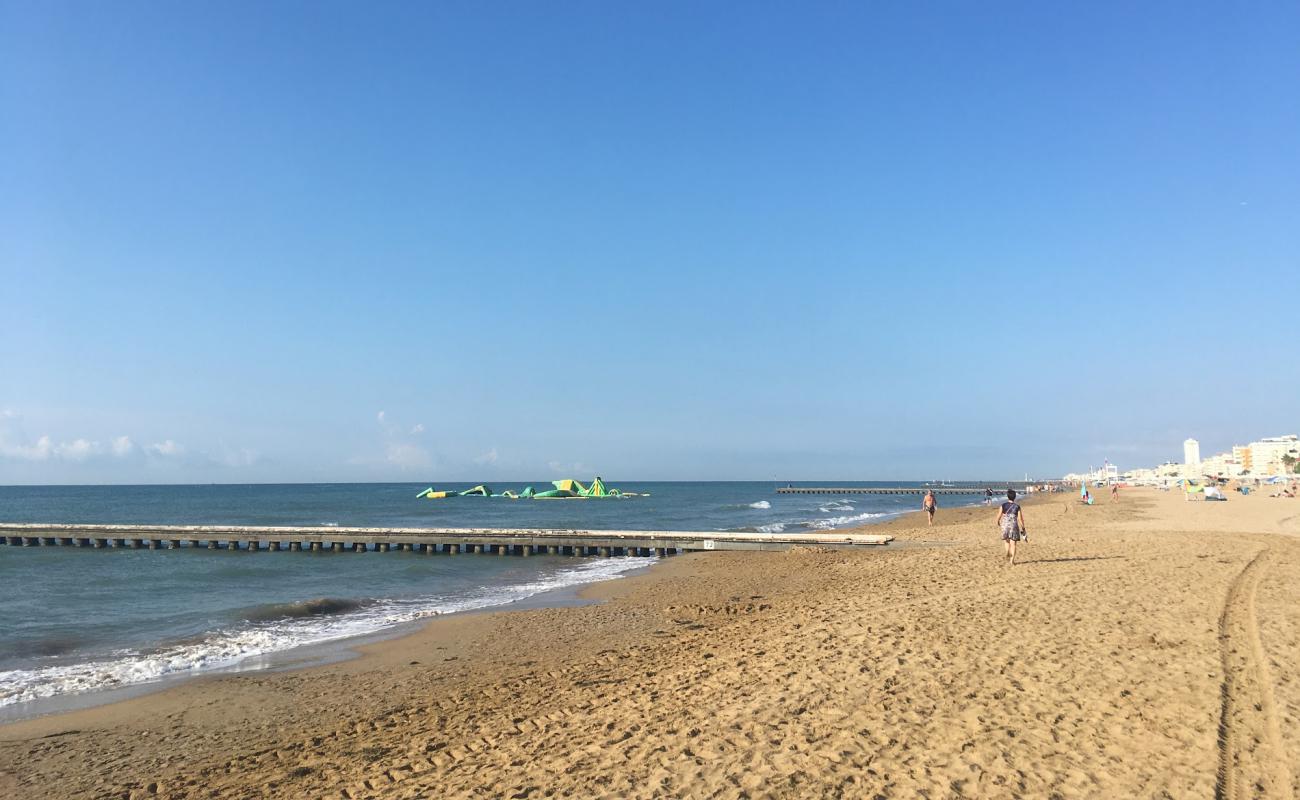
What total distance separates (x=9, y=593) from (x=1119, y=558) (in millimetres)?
28872

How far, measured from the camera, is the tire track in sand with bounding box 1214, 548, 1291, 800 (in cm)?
518

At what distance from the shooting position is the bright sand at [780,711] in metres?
5.56

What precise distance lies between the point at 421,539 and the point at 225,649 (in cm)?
1953

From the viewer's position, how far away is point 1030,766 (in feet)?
18.1

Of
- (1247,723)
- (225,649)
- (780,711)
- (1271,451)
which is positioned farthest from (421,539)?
(1271,451)

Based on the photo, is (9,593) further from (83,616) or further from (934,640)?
(934,640)

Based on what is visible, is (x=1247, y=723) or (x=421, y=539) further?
(x=421, y=539)

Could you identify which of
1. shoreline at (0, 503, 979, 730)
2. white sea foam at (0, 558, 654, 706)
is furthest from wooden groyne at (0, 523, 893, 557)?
shoreline at (0, 503, 979, 730)

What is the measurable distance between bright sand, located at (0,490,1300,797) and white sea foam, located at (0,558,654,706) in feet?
4.36

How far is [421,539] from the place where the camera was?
31.8 metres

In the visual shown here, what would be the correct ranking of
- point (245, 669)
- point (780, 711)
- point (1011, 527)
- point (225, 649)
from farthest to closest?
point (1011, 527) < point (225, 649) < point (245, 669) < point (780, 711)

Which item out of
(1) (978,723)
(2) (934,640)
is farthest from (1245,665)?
(1) (978,723)

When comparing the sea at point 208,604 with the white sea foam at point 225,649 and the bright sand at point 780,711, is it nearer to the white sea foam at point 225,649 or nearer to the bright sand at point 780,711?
the white sea foam at point 225,649

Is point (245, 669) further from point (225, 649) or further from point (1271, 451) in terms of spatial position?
point (1271, 451)
